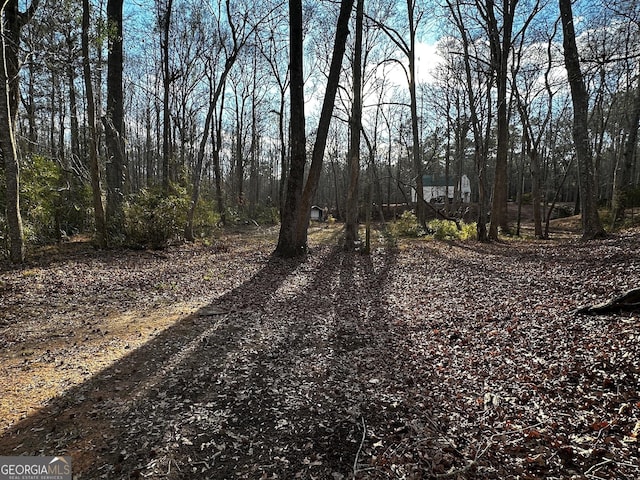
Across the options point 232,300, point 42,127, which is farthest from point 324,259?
point 42,127

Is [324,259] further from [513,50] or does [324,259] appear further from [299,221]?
[513,50]

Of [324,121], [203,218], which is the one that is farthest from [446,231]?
[203,218]

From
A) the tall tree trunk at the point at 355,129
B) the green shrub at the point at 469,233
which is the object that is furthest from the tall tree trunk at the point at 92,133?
the green shrub at the point at 469,233

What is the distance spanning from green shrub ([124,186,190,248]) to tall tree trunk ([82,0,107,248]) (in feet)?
2.77

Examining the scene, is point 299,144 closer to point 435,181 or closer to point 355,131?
point 355,131

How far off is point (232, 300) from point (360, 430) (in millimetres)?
4330

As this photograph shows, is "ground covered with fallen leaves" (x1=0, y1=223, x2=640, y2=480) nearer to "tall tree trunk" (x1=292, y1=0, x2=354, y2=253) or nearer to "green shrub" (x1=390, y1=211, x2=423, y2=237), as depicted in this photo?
"tall tree trunk" (x1=292, y1=0, x2=354, y2=253)

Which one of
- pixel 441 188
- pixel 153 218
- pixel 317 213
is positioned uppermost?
pixel 441 188

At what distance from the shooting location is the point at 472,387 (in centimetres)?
327

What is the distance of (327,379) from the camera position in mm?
3646

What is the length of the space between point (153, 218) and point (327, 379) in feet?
32.1

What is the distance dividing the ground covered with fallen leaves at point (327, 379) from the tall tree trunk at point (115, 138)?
173 inches

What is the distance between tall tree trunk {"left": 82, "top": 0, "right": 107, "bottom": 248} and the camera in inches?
348

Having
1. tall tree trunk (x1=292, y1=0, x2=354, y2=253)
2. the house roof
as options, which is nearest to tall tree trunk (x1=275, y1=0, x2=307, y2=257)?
tall tree trunk (x1=292, y1=0, x2=354, y2=253)
